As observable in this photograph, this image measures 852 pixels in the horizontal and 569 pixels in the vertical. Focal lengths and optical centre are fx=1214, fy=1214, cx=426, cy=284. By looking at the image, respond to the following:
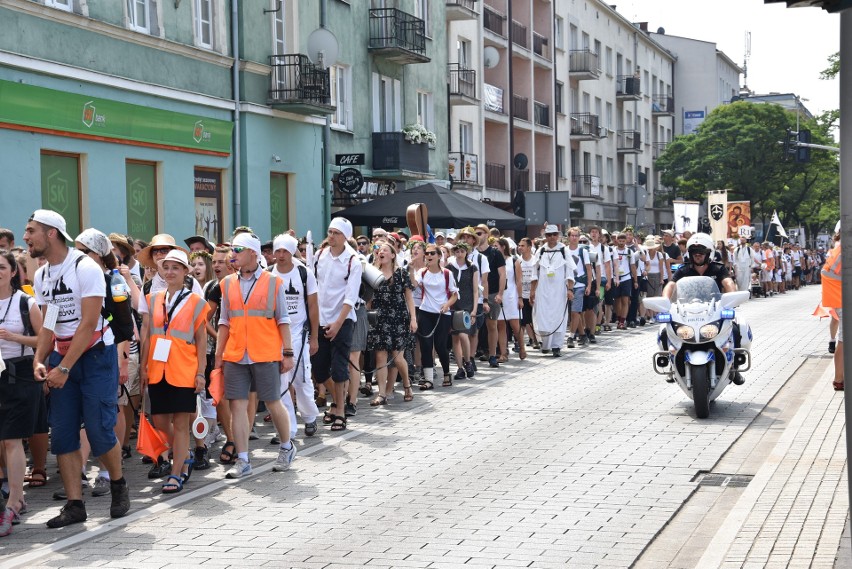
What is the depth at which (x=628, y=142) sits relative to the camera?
65.9 metres

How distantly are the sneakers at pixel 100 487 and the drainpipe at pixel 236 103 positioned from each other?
48.4 feet

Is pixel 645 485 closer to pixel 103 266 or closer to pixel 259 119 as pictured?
pixel 103 266

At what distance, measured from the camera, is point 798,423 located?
10.7 meters

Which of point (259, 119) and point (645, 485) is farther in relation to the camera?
point (259, 119)

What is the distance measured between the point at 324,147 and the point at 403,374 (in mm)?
15349

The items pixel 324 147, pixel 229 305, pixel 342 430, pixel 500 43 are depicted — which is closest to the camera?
pixel 229 305

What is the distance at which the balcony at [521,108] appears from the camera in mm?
47000

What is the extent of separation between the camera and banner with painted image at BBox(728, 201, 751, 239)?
43500 millimetres

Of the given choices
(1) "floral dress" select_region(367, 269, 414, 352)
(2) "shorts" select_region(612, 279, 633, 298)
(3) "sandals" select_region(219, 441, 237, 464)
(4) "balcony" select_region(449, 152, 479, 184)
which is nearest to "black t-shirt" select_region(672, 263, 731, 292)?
(1) "floral dress" select_region(367, 269, 414, 352)

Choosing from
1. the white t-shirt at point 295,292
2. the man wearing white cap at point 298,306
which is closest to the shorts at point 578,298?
the man wearing white cap at point 298,306

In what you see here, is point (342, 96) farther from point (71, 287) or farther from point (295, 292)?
point (71, 287)

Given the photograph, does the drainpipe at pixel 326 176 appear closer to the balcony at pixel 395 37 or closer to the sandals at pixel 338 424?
the balcony at pixel 395 37

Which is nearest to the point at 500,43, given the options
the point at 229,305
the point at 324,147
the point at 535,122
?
the point at 535,122

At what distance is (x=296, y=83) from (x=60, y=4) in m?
7.56
